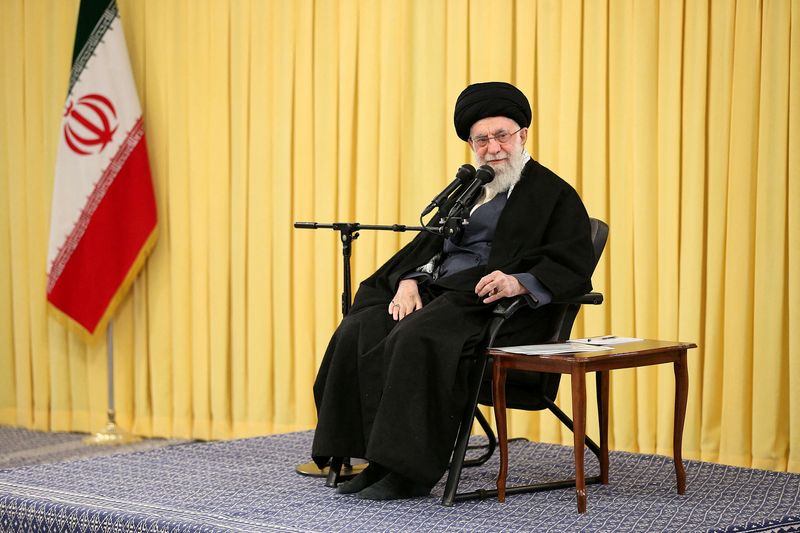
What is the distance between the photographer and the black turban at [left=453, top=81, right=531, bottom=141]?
11.2ft

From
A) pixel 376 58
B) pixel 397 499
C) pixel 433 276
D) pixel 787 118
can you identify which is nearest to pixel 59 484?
pixel 397 499

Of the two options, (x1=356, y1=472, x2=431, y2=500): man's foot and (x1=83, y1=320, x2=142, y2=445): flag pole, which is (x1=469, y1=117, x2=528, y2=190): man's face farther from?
(x1=83, y1=320, x2=142, y2=445): flag pole

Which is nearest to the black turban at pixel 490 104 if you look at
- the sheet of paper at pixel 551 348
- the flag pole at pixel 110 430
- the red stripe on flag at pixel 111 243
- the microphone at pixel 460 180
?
the microphone at pixel 460 180

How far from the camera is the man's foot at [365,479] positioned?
3.22 m

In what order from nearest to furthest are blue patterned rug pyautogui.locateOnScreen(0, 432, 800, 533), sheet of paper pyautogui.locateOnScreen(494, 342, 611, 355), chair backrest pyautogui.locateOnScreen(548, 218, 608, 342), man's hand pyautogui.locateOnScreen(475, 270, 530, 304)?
blue patterned rug pyautogui.locateOnScreen(0, 432, 800, 533) → sheet of paper pyautogui.locateOnScreen(494, 342, 611, 355) → man's hand pyautogui.locateOnScreen(475, 270, 530, 304) → chair backrest pyautogui.locateOnScreen(548, 218, 608, 342)

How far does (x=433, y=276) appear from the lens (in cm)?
359

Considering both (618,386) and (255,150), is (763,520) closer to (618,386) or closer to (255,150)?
(618,386)

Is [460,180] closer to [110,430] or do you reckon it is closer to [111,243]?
[111,243]

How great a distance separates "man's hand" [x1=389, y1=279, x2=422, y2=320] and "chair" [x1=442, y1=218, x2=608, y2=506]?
291mm

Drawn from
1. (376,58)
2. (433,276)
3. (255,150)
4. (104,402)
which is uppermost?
(376,58)

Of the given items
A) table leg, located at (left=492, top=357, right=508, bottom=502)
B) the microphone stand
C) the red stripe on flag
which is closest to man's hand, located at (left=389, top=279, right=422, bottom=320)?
the microphone stand

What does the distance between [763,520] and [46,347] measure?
4318 mm

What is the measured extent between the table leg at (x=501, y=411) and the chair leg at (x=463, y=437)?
0.15 ft

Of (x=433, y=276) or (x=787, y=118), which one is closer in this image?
(x=433, y=276)
